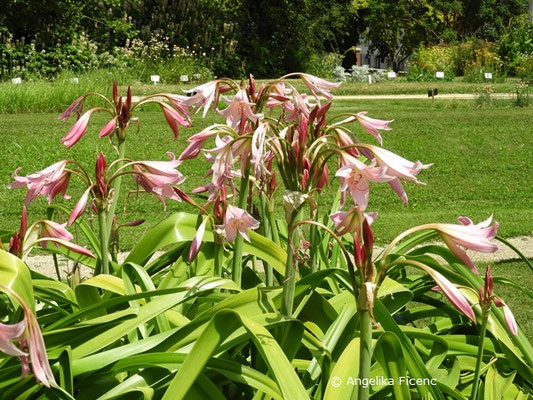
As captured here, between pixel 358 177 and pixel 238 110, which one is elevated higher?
pixel 238 110

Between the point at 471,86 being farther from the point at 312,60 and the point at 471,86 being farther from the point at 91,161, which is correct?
the point at 91,161

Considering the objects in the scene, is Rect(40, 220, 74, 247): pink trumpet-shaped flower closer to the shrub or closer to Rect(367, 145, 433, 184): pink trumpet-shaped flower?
Rect(367, 145, 433, 184): pink trumpet-shaped flower

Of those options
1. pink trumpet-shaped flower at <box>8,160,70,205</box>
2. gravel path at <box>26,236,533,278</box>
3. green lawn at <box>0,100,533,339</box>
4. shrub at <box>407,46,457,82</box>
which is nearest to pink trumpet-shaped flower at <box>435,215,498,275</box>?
pink trumpet-shaped flower at <box>8,160,70,205</box>

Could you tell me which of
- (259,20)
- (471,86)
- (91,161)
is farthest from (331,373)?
(259,20)

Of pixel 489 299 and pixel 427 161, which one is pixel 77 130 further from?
pixel 427 161

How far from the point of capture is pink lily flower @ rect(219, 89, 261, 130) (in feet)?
7.47

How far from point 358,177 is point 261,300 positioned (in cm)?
46

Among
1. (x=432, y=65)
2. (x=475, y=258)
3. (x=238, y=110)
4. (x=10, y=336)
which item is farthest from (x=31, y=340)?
(x=432, y=65)

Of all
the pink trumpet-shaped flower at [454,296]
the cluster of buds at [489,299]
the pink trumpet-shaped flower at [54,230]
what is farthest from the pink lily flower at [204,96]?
→ the pink trumpet-shaped flower at [454,296]

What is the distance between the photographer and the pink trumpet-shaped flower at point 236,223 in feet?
7.20

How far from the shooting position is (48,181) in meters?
2.29

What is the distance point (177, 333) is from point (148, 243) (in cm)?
74

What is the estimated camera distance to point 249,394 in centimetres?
222

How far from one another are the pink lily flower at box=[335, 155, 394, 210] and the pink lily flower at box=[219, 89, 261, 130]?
16.8 inches
